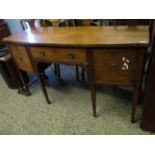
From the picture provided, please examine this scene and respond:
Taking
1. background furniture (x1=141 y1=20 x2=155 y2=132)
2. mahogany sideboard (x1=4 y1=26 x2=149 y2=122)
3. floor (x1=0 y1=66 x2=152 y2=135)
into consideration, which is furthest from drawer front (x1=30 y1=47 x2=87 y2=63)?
floor (x1=0 y1=66 x2=152 y2=135)

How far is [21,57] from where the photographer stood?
1571mm

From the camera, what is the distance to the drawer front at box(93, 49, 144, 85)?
1055 mm

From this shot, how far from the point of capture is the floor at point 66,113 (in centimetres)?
145

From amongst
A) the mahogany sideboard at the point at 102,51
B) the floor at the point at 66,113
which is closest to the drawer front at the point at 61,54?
the mahogany sideboard at the point at 102,51

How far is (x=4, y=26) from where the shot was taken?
348cm

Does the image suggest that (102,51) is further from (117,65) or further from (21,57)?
(21,57)

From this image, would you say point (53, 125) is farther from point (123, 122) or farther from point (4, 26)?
point (4, 26)

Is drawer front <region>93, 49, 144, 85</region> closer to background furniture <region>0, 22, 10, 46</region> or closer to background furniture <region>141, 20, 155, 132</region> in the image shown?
background furniture <region>141, 20, 155, 132</region>

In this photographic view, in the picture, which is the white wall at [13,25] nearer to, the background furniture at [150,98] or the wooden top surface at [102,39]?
the wooden top surface at [102,39]

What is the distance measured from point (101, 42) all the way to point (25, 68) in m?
0.93

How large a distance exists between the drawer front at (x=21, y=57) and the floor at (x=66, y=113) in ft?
1.55

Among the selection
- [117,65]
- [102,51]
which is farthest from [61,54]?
[117,65]

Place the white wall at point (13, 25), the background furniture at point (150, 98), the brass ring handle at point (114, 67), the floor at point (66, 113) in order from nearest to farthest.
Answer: the background furniture at point (150, 98), the brass ring handle at point (114, 67), the floor at point (66, 113), the white wall at point (13, 25)
